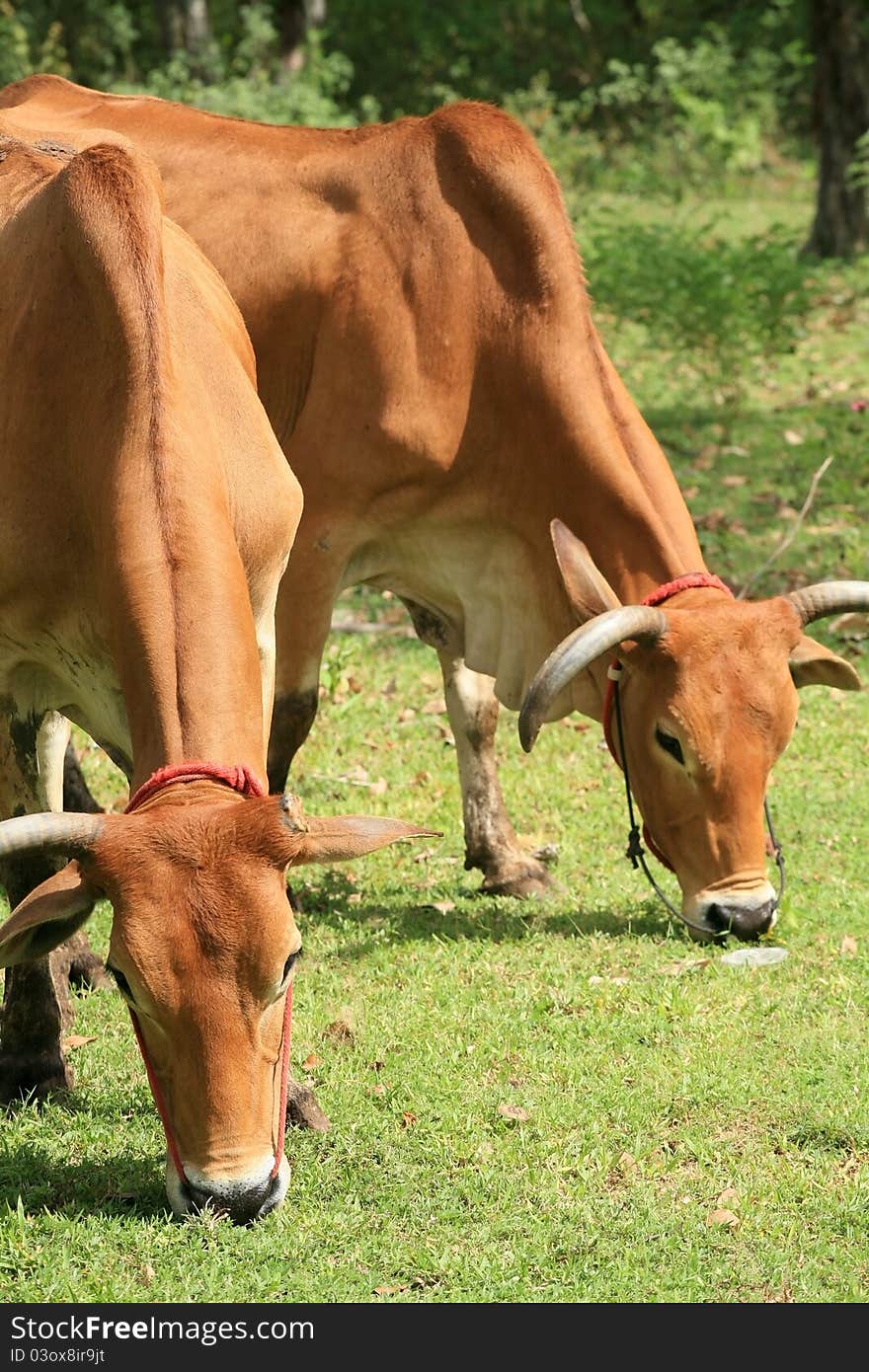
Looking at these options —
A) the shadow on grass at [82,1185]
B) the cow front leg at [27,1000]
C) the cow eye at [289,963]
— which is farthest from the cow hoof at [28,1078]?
the cow eye at [289,963]

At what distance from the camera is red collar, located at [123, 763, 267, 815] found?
392 centimetres

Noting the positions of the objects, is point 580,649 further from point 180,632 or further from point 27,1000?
point 27,1000

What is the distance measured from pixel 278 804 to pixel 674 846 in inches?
92.6

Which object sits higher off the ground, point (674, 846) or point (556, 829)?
point (674, 846)

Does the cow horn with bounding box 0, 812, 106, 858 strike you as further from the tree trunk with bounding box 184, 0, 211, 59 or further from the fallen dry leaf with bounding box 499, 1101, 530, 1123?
the tree trunk with bounding box 184, 0, 211, 59

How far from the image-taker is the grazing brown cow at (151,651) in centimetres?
370

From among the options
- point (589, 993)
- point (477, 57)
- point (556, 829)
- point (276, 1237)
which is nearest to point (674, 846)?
point (589, 993)

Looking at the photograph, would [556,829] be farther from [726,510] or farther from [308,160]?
[726,510]

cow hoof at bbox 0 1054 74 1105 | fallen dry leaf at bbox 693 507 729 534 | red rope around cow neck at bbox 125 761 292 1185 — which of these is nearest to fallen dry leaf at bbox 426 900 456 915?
cow hoof at bbox 0 1054 74 1105

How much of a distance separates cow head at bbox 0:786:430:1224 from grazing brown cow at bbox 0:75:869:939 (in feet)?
7.27

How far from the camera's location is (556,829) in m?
7.26

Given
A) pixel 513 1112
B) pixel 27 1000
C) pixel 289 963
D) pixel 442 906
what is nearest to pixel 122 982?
pixel 289 963

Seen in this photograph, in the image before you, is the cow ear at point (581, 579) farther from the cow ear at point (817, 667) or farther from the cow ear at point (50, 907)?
the cow ear at point (50, 907)

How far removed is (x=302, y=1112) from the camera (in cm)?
481
